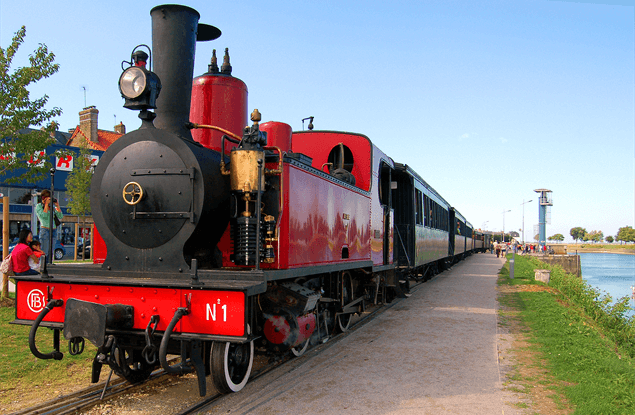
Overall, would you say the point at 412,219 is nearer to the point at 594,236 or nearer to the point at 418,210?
the point at 418,210

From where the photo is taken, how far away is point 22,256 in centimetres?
772

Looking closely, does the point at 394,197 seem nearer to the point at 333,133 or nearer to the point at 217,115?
the point at 333,133

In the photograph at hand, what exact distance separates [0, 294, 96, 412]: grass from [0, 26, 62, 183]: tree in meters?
3.80

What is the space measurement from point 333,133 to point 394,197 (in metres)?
3.80

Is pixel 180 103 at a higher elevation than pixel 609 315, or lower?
higher

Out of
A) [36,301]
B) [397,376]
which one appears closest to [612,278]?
[397,376]

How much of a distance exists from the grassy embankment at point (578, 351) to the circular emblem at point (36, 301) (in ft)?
15.2

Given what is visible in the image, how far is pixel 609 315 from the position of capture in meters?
11.0

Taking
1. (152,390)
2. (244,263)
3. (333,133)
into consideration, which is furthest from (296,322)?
(333,133)

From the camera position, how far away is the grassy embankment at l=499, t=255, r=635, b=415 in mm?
4387

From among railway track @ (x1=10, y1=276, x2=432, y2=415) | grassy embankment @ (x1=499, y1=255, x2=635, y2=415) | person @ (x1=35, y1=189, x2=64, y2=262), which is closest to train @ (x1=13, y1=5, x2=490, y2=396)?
railway track @ (x1=10, y1=276, x2=432, y2=415)

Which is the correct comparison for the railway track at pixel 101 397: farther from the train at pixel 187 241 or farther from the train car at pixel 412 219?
the train car at pixel 412 219

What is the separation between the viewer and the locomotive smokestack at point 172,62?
4410 millimetres

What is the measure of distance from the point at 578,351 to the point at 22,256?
27.5ft
